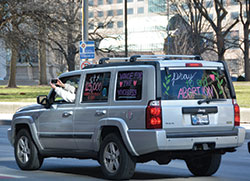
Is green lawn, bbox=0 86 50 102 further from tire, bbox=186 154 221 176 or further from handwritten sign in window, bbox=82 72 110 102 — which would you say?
tire, bbox=186 154 221 176

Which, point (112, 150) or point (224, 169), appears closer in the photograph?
point (112, 150)

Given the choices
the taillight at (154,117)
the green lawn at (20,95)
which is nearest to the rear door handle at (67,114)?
the taillight at (154,117)

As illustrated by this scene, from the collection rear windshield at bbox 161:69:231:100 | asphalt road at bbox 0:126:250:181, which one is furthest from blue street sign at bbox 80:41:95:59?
rear windshield at bbox 161:69:231:100

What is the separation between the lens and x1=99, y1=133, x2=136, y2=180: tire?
9.74 metres

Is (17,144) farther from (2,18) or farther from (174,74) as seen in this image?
(2,18)

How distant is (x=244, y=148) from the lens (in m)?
16.3

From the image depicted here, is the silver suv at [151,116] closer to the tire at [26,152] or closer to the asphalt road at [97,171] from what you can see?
the asphalt road at [97,171]

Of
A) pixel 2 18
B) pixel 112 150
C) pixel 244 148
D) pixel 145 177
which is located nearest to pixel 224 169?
pixel 145 177

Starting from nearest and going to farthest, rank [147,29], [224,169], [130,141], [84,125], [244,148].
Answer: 1. [130,141]
2. [84,125]
3. [224,169]
4. [244,148]
5. [147,29]

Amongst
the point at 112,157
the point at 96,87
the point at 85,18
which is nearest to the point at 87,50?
the point at 85,18

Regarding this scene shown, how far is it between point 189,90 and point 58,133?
2.49m

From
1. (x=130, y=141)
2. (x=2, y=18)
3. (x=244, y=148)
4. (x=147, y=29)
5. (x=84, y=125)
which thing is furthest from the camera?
(x=147, y=29)

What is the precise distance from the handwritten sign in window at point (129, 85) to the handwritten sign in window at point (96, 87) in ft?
0.91

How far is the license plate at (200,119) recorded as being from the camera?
977 centimetres
